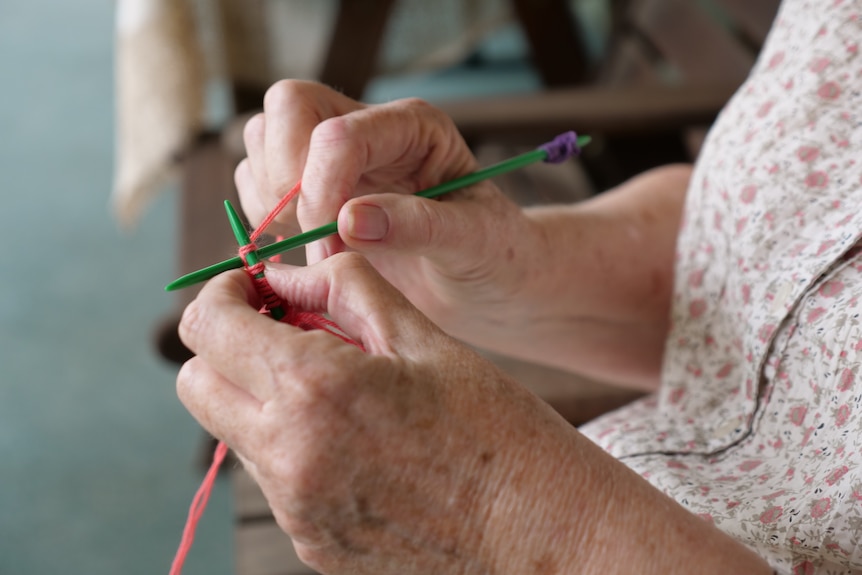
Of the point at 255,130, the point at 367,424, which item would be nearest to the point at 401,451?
the point at 367,424

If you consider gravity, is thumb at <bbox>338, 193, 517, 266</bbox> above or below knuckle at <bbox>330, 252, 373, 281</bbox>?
below

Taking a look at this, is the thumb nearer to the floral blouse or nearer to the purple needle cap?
the purple needle cap

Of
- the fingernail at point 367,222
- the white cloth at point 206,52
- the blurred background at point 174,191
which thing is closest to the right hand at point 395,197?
the fingernail at point 367,222

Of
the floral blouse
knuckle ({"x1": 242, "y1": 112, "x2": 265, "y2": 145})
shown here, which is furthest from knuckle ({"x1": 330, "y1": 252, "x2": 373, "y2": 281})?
the floral blouse

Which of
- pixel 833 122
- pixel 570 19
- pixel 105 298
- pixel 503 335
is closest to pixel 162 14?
pixel 105 298

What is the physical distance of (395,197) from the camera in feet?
2.23

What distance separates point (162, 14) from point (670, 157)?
1.13 meters

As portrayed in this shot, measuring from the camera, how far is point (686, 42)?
175 centimetres

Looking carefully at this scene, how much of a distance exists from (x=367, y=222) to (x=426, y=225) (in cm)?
8

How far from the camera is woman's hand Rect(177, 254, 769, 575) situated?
18.9 inches

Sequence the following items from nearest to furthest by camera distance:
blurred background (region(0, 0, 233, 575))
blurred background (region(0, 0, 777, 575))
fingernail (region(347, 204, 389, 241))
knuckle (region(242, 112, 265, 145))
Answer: fingernail (region(347, 204, 389, 241)) → knuckle (region(242, 112, 265, 145)) → blurred background (region(0, 0, 777, 575)) → blurred background (region(0, 0, 233, 575))

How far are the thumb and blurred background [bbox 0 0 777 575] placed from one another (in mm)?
548

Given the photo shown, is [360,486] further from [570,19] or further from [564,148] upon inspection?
[570,19]

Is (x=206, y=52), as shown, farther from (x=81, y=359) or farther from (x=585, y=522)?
(x=585, y=522)
